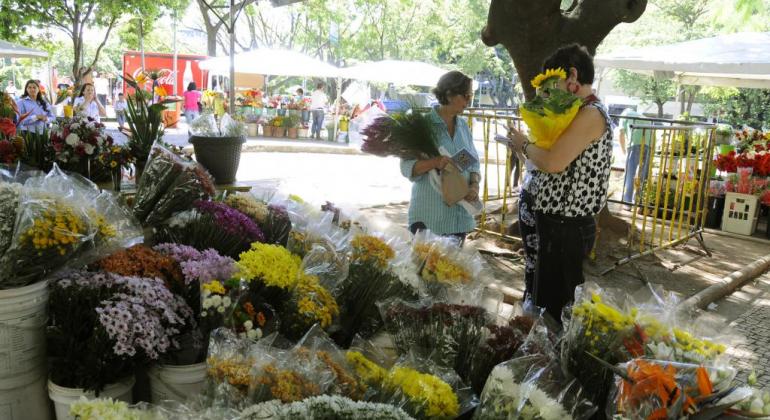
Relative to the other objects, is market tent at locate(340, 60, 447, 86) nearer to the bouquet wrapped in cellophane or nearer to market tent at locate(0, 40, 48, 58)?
market tent at locate(0, 40, 48, 58)

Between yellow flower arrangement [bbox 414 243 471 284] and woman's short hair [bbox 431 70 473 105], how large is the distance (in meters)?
1.54

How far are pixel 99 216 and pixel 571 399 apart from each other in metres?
1.59

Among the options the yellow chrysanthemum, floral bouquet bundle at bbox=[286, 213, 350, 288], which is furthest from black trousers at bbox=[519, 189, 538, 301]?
floral bouquet bundle at bbox=[286, 213, 350, 288]

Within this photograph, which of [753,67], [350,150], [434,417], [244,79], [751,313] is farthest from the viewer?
[244,79]

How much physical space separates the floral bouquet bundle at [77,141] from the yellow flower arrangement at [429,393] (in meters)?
2.36

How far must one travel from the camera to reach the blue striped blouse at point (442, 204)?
3.75 metres

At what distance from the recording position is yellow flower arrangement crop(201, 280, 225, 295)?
5.79ft

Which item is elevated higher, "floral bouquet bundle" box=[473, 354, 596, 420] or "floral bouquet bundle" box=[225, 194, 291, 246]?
"floral bouquet bundle" box=[225, 194, 291, 246]

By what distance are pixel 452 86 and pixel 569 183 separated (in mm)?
926

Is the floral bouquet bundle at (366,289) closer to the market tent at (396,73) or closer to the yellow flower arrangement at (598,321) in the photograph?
the yellow flower arrangement at (598,321)

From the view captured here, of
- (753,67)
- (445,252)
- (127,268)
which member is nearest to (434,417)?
(445,252)

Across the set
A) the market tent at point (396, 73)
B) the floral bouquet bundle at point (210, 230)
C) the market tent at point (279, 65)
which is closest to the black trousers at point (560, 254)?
the floral bouquet bundle at point (210, 230)

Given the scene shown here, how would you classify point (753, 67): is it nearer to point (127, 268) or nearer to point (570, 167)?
point (570, 167)

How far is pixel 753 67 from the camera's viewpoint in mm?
8508
